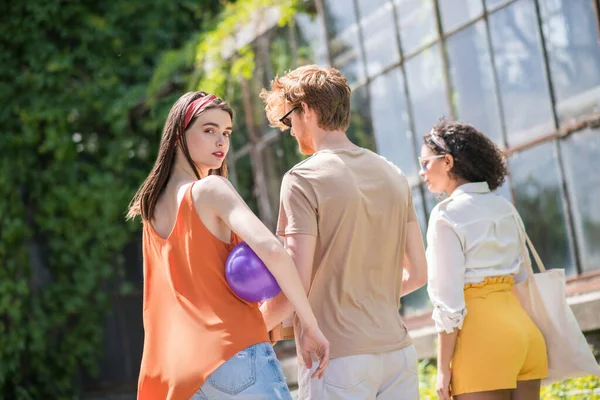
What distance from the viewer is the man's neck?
2.96 metres

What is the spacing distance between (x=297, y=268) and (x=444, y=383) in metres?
0.89

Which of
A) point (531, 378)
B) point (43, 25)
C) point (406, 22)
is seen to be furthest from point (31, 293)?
point (531, 378)

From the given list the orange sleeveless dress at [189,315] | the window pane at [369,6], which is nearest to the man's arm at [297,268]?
the orange sleeveless dress at [189,315]

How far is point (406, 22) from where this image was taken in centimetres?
721

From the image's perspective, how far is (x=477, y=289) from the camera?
3352mm

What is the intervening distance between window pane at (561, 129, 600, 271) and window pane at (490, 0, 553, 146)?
0.29 metres

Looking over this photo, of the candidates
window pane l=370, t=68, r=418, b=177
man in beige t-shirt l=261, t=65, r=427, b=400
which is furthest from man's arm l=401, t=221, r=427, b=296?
window pane l=370, t=68, r=418, b=177

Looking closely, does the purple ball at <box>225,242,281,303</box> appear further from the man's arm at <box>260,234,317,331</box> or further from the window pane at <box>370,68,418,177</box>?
the window pane at <box>370,68,418,177</box>

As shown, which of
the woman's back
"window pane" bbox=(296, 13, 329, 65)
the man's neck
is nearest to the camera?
the man's neck

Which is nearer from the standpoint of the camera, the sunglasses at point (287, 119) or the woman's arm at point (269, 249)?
the woman's arm at point (269, 249)

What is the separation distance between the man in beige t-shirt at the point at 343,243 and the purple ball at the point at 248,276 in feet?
0.63

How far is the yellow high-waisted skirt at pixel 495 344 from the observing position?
127 inches

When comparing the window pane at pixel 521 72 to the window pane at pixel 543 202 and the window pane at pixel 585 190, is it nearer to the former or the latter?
the window pane at pixel 543 202

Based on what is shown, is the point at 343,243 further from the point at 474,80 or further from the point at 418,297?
the point at 418,297
